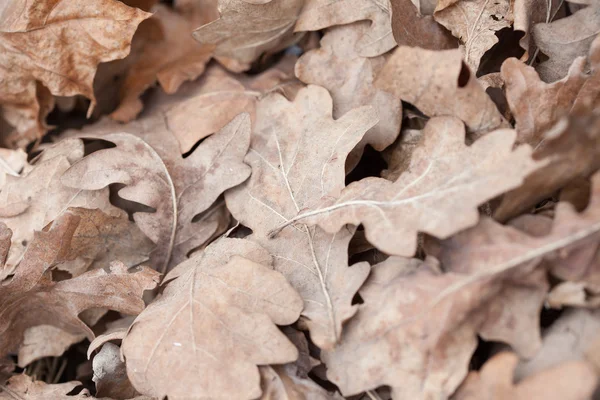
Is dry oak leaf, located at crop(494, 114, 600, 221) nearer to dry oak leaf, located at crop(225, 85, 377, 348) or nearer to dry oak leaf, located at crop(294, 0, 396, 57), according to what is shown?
dry oak leaf, located at crop(225, 85, 377, 348)

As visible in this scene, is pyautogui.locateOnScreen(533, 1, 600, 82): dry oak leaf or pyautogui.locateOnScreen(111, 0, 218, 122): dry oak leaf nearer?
pyautogui.locateOnScreen(533, 1, 600, 82): dry oak leaf

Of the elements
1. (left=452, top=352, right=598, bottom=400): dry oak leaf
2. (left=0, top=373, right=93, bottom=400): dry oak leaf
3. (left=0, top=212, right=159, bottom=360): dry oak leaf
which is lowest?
(left=0, top=373, right=93, bottom=400): dry oak leaf

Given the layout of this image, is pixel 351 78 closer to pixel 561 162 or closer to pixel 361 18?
pixel 361 18

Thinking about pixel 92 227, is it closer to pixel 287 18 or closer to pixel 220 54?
pixel 220 54

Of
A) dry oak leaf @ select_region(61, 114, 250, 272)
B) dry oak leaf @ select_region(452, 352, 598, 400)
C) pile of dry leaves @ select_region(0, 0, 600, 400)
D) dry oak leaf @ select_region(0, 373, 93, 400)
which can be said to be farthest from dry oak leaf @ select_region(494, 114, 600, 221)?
dry oak leaf @ select_region(0, 373, 93, 400)

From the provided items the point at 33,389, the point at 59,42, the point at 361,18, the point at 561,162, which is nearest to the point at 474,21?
the point at 361,18

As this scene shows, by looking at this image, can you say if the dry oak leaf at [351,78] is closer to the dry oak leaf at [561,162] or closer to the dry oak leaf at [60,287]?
the dry oak leaf at [561,162]

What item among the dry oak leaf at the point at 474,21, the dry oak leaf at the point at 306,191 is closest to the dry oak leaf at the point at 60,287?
the dry oak leaf at the point at 306,191
